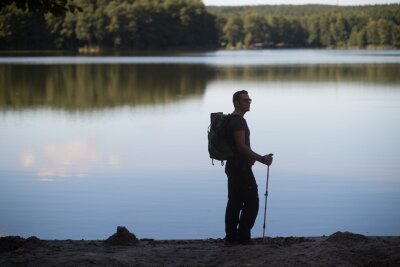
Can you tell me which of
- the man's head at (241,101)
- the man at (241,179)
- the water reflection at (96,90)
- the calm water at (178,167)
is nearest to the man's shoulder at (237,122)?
the man at (241,179)

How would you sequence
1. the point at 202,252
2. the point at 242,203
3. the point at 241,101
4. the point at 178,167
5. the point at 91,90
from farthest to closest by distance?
1. the point at 91,90
2. the point at 178,167
3. the point at 242,203
4. the point at 241,101
5. the point at 202,252

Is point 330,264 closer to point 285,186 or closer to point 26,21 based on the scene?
point 285,186

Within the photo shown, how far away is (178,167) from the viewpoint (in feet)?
45.2

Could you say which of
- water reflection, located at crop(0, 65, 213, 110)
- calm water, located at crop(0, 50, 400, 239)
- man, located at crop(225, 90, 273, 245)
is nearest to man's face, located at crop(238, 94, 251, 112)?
man, located at crop(225, 90, 273, 245)

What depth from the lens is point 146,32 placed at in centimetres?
15150

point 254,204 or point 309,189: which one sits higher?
point 254,204

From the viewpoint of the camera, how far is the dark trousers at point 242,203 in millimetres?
7121

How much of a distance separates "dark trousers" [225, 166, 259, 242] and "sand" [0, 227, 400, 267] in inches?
6.8

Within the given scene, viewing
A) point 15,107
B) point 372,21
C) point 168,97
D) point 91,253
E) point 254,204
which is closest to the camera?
point 91,253

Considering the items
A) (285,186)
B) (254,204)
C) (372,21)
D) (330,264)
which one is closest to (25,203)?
(285,186)

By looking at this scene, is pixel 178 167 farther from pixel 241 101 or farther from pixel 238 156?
pixel 241 101

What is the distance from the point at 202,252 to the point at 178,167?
6927mm

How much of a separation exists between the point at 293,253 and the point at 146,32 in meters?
147

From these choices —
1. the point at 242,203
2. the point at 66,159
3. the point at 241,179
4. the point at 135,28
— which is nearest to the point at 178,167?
the point at 66,159
